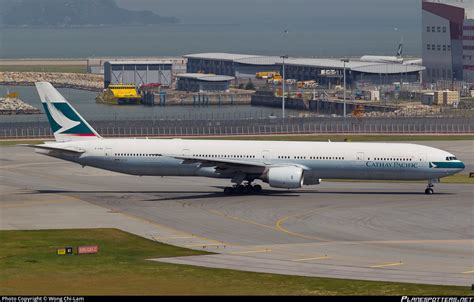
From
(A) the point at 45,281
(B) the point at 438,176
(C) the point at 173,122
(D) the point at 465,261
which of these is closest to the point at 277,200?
(B) the point at 438,176

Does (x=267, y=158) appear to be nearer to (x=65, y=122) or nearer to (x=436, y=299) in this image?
(x=65, y=122)

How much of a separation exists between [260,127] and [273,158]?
2333 inches

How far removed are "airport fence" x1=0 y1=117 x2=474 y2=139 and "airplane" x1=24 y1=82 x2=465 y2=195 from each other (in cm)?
5010

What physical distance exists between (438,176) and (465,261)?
29206 mm

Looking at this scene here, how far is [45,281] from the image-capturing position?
2170 inches

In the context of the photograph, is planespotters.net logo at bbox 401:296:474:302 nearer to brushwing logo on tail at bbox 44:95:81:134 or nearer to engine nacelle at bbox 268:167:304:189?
engine nacelle at bbox 268:167:304:189

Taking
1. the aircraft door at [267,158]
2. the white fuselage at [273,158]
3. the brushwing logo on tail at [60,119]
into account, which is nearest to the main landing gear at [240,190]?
the white fuselage at [273,158]

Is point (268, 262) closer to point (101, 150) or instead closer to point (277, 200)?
point (277, 200)

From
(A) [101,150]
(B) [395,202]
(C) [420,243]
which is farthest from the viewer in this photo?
(A) [101,150]

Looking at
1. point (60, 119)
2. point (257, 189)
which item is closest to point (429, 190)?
point (257, 189)

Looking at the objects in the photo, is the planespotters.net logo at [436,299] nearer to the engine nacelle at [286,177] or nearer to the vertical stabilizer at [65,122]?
the engine nacelle at [286,177]

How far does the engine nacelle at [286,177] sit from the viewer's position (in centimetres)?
8744

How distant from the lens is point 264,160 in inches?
3543

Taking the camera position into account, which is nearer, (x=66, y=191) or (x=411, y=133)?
(x=66, y=191)
